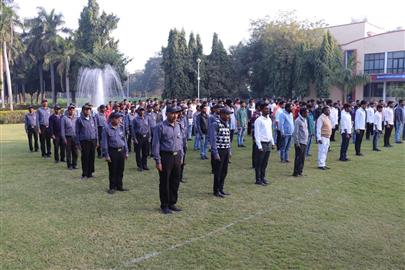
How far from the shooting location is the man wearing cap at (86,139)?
902cm

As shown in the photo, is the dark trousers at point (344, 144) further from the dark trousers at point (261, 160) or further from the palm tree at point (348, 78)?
the palm tree at point (348, 78)

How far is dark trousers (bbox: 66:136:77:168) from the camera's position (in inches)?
404

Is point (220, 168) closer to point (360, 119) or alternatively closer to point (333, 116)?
point (360, 119)

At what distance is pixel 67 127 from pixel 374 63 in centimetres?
4086

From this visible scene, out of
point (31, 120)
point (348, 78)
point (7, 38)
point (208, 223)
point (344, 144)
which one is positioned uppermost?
point (7, 38)

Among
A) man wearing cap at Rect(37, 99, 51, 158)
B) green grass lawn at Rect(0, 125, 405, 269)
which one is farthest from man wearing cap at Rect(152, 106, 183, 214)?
man wearing cap at Rect(37, 99, 51, 158)

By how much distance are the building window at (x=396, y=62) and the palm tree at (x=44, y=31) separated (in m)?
41.0

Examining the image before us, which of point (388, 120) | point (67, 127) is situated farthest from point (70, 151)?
point (388, 120)

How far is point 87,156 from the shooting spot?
29.9 ft

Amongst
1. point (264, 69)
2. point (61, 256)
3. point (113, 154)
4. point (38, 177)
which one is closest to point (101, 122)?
point (38, 177)

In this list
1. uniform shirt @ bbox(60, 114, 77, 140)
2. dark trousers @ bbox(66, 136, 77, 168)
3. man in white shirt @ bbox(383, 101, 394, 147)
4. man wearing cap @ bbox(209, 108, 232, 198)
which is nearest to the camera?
man wearing cap @ bbox(209, 108, 232, 198)

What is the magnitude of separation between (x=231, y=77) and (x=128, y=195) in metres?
40.0

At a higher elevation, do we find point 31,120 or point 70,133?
point 31,120

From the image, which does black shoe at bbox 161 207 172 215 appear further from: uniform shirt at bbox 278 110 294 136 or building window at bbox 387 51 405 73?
building window at bbox 387 51 405 73
